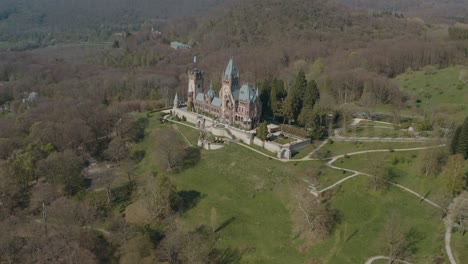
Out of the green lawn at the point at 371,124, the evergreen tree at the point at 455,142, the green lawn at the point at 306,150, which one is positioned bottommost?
the green lawn at the point at 306,150

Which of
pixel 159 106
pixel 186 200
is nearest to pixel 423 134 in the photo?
pixel 186 200

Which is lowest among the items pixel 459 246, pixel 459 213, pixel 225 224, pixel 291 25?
pixel 225 224

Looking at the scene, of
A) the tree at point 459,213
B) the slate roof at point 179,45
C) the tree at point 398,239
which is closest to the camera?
the tree at point 398,239

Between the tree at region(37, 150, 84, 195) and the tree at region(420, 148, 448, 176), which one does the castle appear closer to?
the tree at region(37, 150, 84, 195)

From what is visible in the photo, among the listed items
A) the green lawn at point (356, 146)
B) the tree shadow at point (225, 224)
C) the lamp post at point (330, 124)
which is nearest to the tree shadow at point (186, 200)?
the tree shadow at point (225, 224)

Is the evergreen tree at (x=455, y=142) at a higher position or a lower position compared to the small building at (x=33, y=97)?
higher

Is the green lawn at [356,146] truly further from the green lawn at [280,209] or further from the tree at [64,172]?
the tree at [64,172]

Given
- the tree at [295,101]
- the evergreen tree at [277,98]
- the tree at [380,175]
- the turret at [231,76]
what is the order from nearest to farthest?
the tree at [380,175] < the tree at [295,101] < the turret at [231,76] < the evergreen tree at [277,98]

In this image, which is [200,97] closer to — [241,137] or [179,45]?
[241,137]
